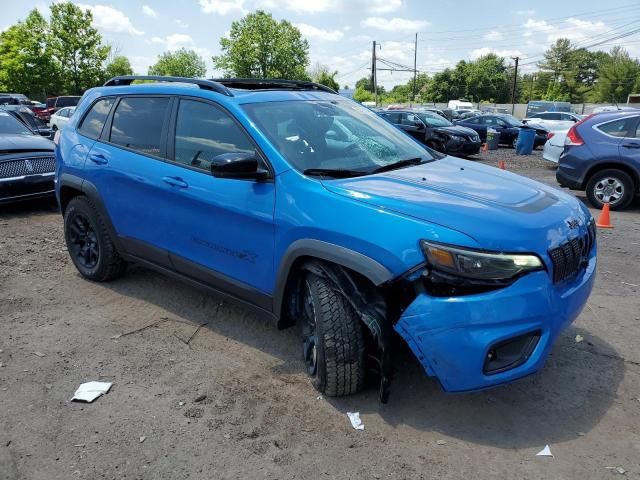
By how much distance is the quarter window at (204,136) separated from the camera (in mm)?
3578

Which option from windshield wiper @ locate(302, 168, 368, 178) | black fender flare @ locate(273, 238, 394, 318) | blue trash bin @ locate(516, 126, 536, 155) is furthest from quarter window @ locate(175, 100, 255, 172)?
blue trash bin @ locate(516, 126, 536, 155)

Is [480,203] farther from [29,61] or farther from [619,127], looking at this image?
[29,61]

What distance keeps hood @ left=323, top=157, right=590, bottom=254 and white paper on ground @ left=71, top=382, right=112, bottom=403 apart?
1.87 metres

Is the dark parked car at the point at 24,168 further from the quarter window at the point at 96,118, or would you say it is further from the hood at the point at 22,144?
the quarter window at the point at 96,118

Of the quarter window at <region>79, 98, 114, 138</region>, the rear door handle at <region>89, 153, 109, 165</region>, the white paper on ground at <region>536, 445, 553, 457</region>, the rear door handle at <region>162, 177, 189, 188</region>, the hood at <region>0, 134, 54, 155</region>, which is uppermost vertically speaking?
the quarter window at <region>79, 98, 114, 138</region>

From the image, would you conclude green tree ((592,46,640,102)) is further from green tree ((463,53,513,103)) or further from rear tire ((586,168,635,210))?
rear tire ((586,168,635,210))

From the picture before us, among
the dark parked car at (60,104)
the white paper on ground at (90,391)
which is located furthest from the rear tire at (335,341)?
the dark parked car at (60,104)

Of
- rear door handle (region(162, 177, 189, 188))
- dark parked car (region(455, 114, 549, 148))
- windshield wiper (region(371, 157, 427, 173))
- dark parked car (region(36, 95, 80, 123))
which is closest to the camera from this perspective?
windshield wiper (region(371, 157, 427, 173))

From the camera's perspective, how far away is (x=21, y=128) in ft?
29.3

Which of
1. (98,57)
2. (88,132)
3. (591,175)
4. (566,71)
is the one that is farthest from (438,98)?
(88,132)

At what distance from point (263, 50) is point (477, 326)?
5783 cm

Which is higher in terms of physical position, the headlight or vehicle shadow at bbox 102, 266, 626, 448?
the headlight

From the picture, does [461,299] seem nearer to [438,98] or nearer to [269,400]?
[269,400]

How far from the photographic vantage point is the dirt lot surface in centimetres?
267
